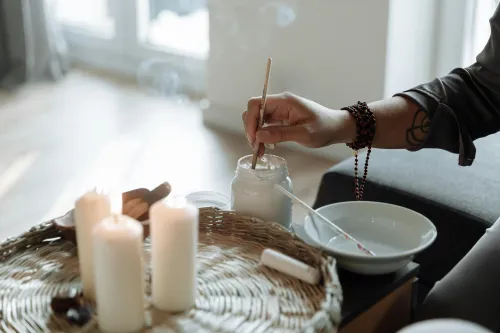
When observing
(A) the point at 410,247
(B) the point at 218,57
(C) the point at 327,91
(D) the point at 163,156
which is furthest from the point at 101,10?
(A) the point at 410,247

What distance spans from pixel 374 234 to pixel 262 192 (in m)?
0.19

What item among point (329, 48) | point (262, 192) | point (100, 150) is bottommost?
point (100, 150)

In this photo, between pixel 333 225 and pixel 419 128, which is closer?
pixel 333 225

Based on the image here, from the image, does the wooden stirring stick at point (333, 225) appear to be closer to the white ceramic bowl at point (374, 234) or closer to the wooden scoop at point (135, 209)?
the white ceramic bowl at point (374, 234)

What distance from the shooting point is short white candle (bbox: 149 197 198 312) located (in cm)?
86

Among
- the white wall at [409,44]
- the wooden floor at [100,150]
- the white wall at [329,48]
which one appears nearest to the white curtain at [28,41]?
the wooden floor at [100,150]

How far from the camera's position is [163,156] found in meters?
2.69

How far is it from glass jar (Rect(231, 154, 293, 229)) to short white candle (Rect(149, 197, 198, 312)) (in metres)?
0.23

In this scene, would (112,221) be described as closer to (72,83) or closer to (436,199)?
(436,199)

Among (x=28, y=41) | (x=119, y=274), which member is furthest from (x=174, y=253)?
(x=28, y=41)

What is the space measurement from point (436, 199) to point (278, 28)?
1.28 meters

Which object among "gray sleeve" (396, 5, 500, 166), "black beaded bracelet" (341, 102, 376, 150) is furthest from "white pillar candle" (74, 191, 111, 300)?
"gray sleeve" (396, 5, 500, 166)

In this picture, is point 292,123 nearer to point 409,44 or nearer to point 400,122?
point 400,122

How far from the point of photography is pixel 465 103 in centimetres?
130
